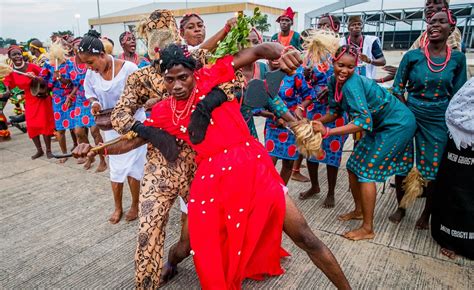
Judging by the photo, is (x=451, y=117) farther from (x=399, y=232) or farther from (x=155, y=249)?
(x=155, y=249)

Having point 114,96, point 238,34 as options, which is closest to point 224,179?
point 238,34

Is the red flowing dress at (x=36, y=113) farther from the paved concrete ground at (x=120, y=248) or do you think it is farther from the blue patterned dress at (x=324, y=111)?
the blue patterned dress at (x=324, y=111)

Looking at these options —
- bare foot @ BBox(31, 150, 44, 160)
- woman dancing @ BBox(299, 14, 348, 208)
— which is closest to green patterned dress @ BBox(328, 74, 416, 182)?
woman dancing @ BBox(299, 14, 348, 208)

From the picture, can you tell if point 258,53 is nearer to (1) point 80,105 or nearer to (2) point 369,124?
(2) point 369,124

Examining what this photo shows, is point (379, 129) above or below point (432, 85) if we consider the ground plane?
below

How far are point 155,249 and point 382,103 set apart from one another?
2.38 metres

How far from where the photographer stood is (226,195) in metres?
2.25

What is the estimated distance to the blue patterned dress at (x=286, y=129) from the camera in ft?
13.4

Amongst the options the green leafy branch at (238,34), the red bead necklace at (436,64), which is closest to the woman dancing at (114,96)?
the green leafy branch at (238,34)

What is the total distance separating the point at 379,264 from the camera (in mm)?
3012

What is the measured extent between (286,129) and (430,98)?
60.9 inches

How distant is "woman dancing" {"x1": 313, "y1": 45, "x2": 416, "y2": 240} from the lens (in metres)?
3.11

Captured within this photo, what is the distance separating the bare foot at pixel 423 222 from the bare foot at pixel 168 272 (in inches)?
98.7

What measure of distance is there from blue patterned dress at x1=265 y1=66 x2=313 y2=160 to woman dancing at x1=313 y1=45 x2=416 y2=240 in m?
0.65
